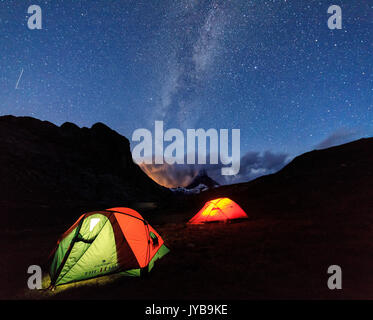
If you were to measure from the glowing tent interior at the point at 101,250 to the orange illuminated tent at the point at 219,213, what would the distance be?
7.99 m

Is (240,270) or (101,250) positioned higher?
(101,250)

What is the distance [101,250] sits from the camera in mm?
5441

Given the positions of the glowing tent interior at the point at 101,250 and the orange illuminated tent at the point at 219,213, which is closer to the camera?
the glowing tent interior at the point at 101,250

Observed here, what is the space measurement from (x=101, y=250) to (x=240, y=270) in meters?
3.81

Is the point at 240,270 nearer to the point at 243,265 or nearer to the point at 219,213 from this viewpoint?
the point at 243,265

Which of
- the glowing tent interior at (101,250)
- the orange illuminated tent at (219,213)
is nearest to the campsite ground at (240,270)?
the glowing tent interior at (101,250)

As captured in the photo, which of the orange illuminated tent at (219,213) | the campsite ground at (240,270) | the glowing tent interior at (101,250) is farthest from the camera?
the orange illuminated tent at (219,213)

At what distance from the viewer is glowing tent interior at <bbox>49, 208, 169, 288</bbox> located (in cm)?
518

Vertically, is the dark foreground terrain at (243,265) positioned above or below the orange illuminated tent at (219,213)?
below

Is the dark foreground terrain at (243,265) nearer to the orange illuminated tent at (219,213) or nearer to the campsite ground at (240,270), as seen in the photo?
the campsite ground at (240,270)

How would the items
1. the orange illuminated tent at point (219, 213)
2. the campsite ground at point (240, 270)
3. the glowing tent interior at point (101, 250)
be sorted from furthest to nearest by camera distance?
the orange illuminated tent at point (219, 213), the glowing tent interior at point (101, 250), the campsite ground at point (240, 270)

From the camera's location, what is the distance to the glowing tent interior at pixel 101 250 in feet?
17.0

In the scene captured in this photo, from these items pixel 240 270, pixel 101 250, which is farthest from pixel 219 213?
pixel 101 250
